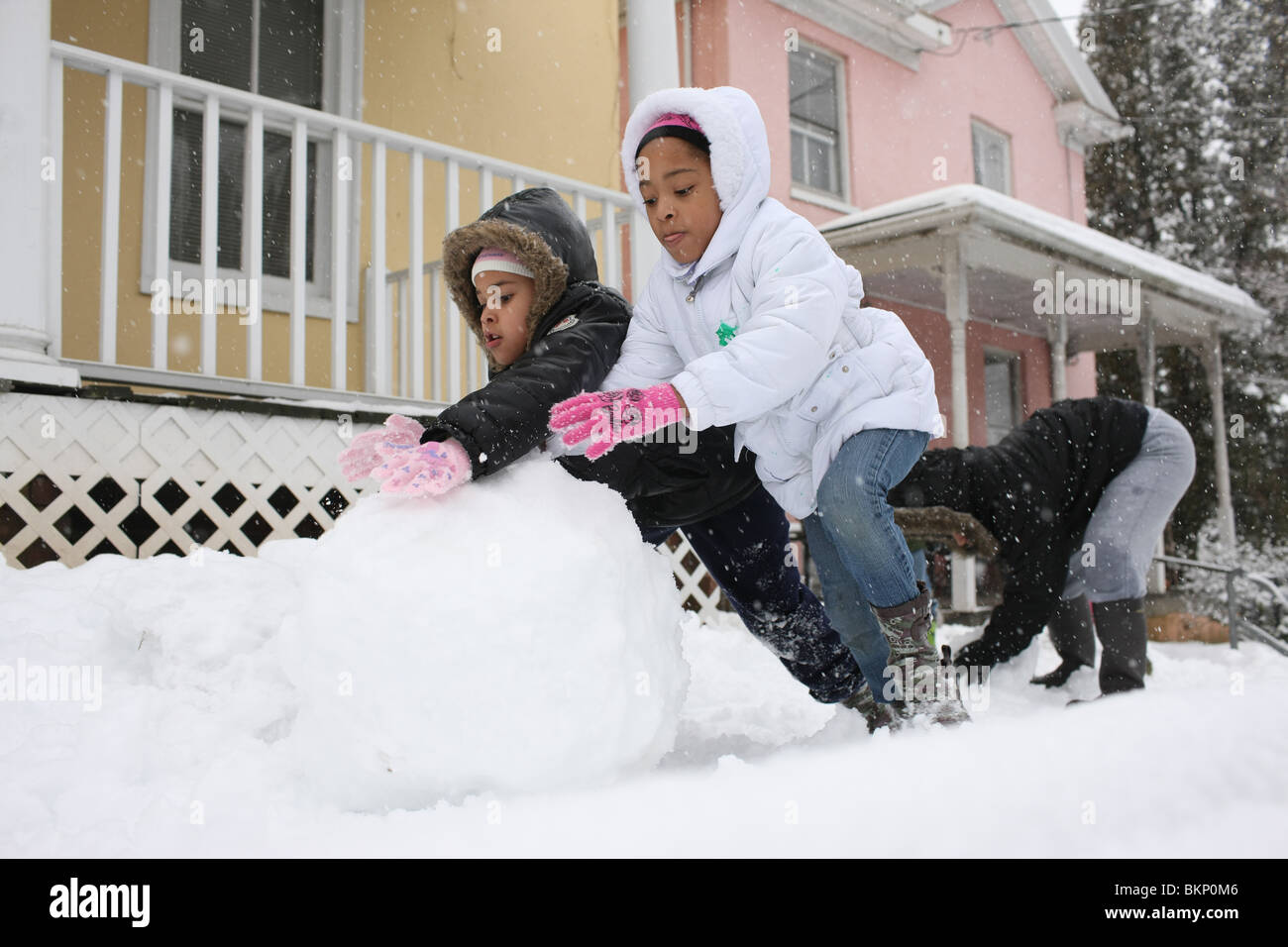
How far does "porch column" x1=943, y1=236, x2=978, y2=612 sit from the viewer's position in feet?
27.5

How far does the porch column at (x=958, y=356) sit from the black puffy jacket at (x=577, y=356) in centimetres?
656

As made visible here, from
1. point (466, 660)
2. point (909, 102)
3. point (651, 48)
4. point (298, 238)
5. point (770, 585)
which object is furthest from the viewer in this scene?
point (909, 102)

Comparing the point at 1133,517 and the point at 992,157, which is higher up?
the point at 992,157

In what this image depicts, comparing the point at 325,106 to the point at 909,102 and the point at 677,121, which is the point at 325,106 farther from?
the point at 909,102

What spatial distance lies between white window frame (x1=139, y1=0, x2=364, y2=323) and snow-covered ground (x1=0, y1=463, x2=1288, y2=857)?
3.69 m

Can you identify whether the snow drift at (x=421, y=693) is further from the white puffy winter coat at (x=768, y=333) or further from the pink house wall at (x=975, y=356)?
the pink house wall at (x=975, y=356)

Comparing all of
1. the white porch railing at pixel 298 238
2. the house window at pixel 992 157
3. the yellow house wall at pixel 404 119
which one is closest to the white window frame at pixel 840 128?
the house window at pixel 992 157

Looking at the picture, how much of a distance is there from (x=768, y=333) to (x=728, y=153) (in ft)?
1.60

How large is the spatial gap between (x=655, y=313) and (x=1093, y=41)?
21.7m

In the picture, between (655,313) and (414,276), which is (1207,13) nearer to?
(414,276)

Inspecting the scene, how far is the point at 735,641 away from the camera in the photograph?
13.8 ft

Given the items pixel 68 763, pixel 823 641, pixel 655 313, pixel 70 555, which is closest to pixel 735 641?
pixel 823 641

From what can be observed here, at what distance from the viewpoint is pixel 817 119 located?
1056cm

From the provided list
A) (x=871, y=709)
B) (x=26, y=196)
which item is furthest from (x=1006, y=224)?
(x=26, y=196)
